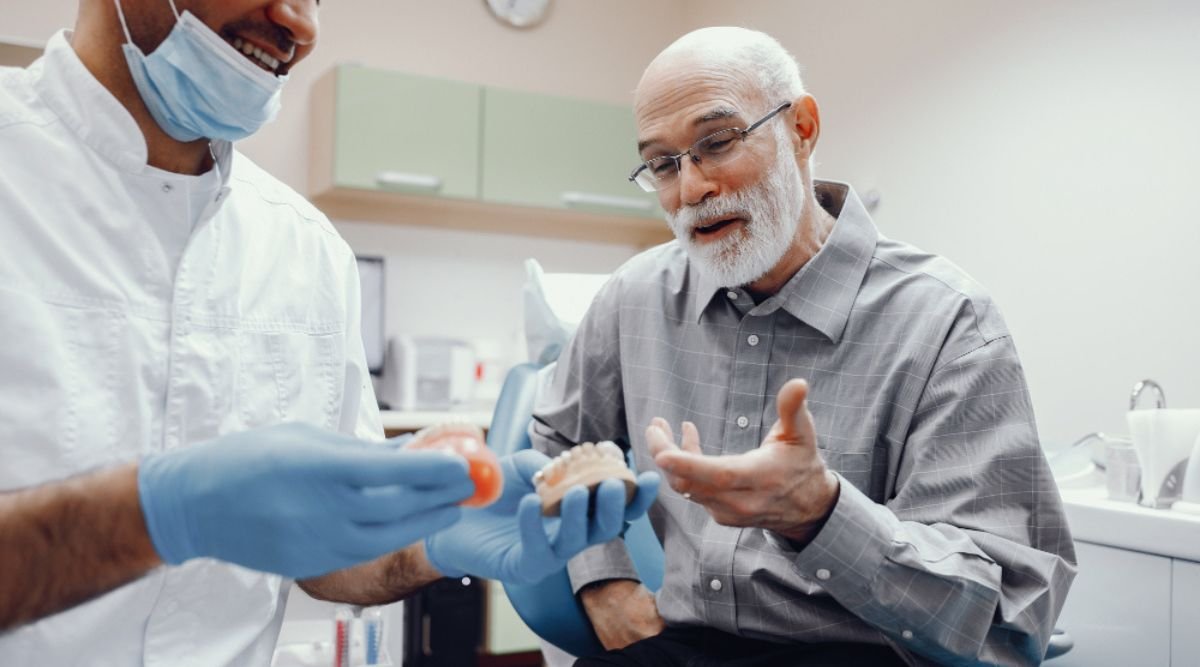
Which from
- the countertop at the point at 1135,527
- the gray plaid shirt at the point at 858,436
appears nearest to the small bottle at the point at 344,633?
the gray plaid shirt at the point at 858,436

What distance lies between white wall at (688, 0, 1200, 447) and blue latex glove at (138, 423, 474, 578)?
7.19ft

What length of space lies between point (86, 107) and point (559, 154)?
272 centimetres

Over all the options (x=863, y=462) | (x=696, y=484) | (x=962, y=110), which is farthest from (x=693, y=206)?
(x=962, y=110)

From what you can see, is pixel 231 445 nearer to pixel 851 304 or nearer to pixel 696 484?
pixel 696 484

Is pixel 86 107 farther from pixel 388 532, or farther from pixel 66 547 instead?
pixel 388 532

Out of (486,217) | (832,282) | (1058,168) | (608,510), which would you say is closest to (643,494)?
(608,510)

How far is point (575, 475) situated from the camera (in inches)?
36.9

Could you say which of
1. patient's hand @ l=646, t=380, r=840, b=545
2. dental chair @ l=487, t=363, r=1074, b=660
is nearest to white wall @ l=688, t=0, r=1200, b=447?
dental chair @ l=487, t=363, r=1074, b=660

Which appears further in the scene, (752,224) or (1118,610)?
→ (1118,610)

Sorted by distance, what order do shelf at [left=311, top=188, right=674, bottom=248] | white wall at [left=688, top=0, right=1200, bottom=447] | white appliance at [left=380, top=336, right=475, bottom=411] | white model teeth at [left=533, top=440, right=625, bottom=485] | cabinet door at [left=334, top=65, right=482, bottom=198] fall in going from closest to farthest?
white model teeth at [left=533, top=440, right=625, bottom=485] → white wall at [left=688, top=0, right=1200, bottom=447] → cabinet door at [left=334, top=65, right=482, bottom=198] → white appliance at [left=380, top=336, right=475, bottom=411] → shelf at [left=311, top=188, right=674, bottom=248]

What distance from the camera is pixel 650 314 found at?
1.61 metres

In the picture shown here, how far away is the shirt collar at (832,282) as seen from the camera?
1410 millimetres

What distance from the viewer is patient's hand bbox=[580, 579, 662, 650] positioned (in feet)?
4.79

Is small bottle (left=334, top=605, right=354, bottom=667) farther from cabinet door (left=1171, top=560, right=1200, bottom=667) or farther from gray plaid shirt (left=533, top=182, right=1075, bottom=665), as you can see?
cabinet door (left=1171, top=560, right=1200, bottom=667)
